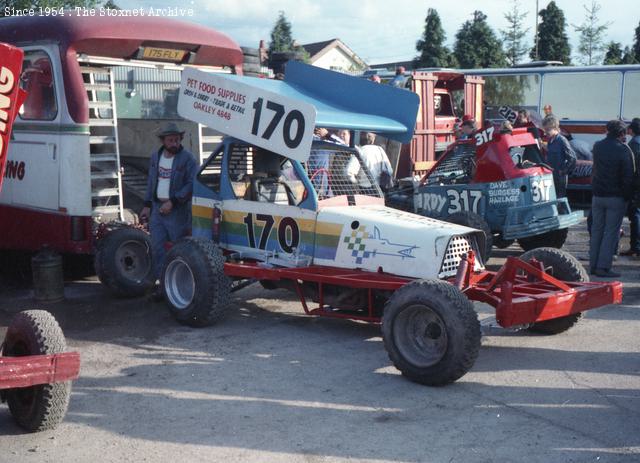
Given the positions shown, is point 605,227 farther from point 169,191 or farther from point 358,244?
point 169,191

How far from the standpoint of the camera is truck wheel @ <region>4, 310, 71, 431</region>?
189 inches

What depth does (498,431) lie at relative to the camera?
5008 millimetres

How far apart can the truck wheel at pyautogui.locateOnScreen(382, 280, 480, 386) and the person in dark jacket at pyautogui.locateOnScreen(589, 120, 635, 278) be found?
4.50 meters

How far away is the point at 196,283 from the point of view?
7297 millimetres

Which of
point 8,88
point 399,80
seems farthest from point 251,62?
point 8,88

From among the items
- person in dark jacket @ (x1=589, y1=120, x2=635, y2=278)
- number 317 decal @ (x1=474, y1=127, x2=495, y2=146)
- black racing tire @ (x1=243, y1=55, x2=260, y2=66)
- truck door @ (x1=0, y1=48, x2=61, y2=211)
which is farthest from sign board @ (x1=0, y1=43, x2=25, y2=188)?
black racing tire @ (x1=243, y1=55, x2=260, y2=66)

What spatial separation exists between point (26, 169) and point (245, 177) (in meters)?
3.04

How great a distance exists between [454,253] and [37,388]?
347 centimetres

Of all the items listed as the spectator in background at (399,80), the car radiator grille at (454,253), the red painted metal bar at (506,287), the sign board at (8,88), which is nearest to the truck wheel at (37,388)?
the sign board at (8,88)

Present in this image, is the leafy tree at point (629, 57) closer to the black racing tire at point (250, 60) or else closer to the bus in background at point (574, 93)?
the bus in background at point (574, 93)

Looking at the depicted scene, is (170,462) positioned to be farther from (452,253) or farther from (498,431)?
(452,253)

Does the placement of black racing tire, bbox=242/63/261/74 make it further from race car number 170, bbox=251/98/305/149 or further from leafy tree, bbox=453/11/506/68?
leafy tree, bbox=453/11/506/68

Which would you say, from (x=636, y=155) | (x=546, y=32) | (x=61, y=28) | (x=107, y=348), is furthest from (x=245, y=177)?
(x=546, y=32)

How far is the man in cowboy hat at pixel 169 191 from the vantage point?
8.52m
